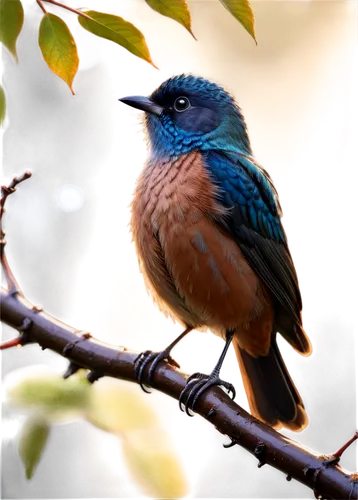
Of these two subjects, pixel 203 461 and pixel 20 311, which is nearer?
pixel 20 311

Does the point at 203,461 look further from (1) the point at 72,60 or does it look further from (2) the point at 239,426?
(1) the point at 72,60

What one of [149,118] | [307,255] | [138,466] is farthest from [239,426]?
[149,118]

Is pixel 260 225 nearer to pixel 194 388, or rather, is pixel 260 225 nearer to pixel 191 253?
pixel 191 253

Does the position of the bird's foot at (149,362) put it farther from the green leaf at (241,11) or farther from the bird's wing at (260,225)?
the green leaf at (241,11)

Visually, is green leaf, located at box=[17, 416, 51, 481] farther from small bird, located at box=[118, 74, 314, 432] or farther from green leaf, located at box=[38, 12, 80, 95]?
green leaf, located at box=[38, 12, 80, 95]

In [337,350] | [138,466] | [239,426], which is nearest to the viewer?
[239,426]

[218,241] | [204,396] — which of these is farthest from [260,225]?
[204,396]

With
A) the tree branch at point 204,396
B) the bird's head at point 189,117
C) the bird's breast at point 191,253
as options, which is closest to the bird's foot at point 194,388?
the tree branch at point 204,396

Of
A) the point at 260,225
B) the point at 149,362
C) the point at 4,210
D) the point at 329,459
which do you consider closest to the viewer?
the point at 329,459
